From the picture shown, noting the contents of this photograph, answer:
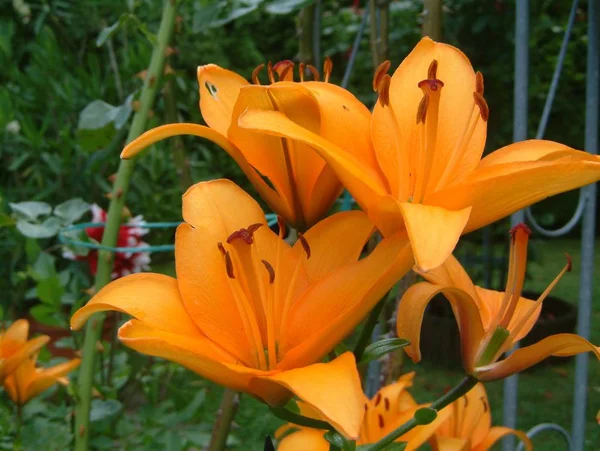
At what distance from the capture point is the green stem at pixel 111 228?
716 millimetres

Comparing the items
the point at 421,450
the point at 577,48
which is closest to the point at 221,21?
the point at 421,450

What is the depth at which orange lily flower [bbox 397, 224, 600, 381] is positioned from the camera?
40 cm

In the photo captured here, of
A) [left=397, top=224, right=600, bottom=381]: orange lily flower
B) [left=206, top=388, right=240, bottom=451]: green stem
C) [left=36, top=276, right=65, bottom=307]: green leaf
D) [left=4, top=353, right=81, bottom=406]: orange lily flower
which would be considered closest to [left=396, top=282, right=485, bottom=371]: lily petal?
[left=397, top=224, right=600, bottom=381]: orange lily flower

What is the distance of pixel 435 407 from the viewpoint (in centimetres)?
41

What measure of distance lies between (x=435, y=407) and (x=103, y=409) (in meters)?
0.55

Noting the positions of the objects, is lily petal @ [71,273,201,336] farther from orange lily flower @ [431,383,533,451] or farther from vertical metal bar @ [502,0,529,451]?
vertical metal bar @ [502,0,529,451]

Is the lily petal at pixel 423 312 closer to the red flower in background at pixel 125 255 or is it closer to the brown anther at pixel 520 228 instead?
the brown anther at pixel 520 228

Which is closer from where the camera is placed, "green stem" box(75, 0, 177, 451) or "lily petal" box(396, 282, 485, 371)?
"lily petal" box(396, 282, 485, 371)

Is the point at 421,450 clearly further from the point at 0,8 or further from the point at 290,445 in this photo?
the point at 0,8

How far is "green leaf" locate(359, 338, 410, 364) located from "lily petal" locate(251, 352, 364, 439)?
76mm

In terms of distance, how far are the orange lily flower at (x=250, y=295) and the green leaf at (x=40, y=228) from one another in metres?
0.42

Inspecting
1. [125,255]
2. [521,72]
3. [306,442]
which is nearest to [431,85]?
[306,442]

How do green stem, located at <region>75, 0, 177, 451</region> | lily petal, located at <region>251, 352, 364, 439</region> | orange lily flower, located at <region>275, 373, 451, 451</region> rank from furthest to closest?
green stem, located at <region>75, 0, 177, 451</region>
orange lily flower, located at <region>275, 373, 451, 451</region>
lily petal, located at <region>251, 352, 364, 439</region>

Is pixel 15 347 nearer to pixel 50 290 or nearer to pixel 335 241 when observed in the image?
pixel 50 290
